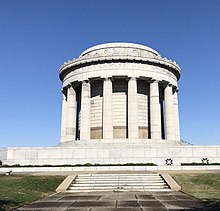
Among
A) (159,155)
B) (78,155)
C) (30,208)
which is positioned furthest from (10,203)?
(159,155)

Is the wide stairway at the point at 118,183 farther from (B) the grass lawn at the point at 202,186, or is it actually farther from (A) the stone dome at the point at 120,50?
(A) the stone dome at the point at 120,50

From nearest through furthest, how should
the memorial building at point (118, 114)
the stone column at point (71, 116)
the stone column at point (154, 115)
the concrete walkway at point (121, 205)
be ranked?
the concrete walkway at point (121, 205)
the memorial building at point (118, 114)
the stone column at point (154, 115)
the stone column at point (71, 116)

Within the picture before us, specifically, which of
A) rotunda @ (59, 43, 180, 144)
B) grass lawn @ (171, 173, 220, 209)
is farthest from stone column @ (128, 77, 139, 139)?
grass lawn @ (171, 173, 220, 209)

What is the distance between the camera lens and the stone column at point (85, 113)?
161 feet

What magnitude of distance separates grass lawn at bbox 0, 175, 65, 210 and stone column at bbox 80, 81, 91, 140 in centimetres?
2272

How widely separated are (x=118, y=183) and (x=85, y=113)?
1052 inches

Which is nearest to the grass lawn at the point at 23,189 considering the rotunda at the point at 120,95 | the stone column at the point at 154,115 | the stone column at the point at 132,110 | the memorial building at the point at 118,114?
the memorial building at the point at 118,114

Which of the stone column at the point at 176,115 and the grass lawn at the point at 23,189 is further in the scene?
the stone column at the point at 176,115

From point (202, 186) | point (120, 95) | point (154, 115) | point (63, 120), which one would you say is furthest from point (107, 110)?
point (202, 186)

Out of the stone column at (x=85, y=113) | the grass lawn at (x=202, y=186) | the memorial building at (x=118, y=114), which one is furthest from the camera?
the stone column at (x=85, y=113)

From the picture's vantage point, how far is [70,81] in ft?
181

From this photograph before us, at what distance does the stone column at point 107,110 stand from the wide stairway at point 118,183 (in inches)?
783

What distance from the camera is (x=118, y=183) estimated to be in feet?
80.8

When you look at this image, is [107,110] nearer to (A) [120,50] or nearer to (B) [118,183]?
(A) [120,50]
